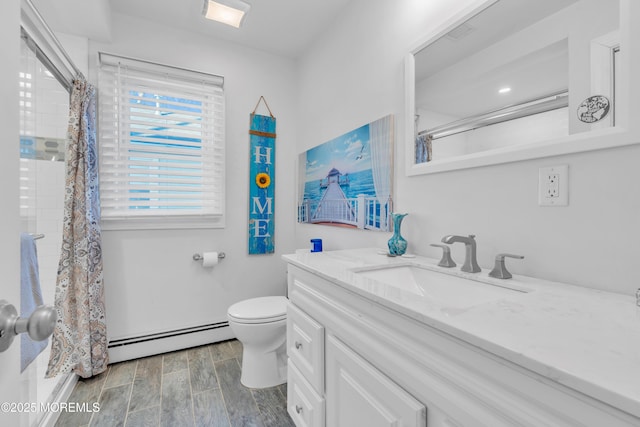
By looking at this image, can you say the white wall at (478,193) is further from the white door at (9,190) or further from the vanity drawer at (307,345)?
the white door at (9,190)

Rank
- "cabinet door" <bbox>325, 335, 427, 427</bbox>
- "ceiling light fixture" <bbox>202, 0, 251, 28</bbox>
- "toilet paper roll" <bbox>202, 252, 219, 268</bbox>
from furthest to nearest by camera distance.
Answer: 1. "toilet paper roll" <bbox>202, 252, 219, 268</bbox>
2. "ceiling light fixture" <bbox>202, 0, 251, 28</bbox>
3. "cabinet door" <bbox>325, 335, 427, 427</bbox>

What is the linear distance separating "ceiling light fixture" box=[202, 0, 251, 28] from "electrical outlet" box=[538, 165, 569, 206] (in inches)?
79.0

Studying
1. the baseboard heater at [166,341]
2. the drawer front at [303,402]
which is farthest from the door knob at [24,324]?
the baseboard heater at [166,341]

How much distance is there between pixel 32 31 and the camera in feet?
4.07

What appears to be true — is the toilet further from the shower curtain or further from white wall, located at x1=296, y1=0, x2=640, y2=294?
the shower curtain

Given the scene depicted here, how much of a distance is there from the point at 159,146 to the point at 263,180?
0.86m

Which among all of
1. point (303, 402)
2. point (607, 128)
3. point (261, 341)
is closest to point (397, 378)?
point (303, 402)

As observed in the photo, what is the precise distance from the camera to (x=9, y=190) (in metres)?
0.53

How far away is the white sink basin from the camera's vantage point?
882mm

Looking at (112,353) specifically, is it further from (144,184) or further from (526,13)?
(526,13)

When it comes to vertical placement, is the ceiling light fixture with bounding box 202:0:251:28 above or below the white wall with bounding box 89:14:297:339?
above

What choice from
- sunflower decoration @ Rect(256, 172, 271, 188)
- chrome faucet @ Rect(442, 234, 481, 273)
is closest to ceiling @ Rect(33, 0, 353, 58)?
sunflower decoration @ Rect(256, 172, 271, 188)

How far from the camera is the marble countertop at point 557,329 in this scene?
0.36 metres

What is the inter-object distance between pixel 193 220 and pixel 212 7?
5.10 feet
